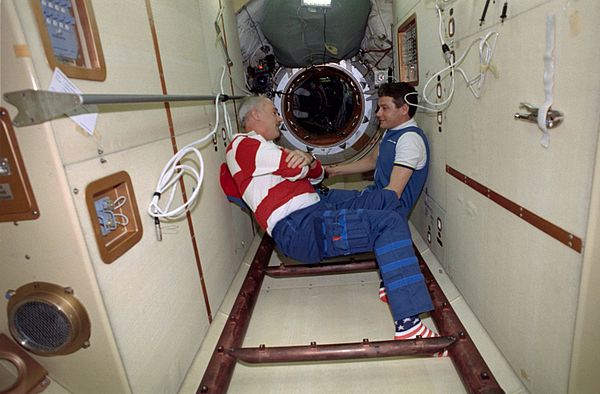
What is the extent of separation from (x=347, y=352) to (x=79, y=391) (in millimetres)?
992

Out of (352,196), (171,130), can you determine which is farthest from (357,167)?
(171,130)

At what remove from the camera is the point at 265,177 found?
6.72 ft

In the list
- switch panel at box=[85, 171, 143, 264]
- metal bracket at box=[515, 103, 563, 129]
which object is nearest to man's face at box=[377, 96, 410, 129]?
metal bracket at box=[515, 103, 563, 129]

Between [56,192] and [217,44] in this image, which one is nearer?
[56,192]

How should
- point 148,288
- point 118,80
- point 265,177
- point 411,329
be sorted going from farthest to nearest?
1. point 265,177
2. point 411,329
3. point 148,288
4. point 118,80

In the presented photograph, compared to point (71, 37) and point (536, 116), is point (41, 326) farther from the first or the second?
point (536, 116)

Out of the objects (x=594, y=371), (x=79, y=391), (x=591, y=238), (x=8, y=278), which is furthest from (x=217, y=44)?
(x=594, y=371)

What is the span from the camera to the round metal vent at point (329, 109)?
12.3 feet

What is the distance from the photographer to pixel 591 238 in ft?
3.20

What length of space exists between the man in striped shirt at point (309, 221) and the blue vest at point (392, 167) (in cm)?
54

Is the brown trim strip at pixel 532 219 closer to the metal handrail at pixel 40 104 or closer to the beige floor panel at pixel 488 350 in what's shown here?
the beige floor panel at pixel 488 350

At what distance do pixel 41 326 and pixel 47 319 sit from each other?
0.05 metres

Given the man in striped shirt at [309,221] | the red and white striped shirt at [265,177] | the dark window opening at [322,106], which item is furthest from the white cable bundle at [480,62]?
the dark window opening at [322,106]

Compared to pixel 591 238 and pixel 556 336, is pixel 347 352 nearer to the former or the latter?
pixel 556 336
